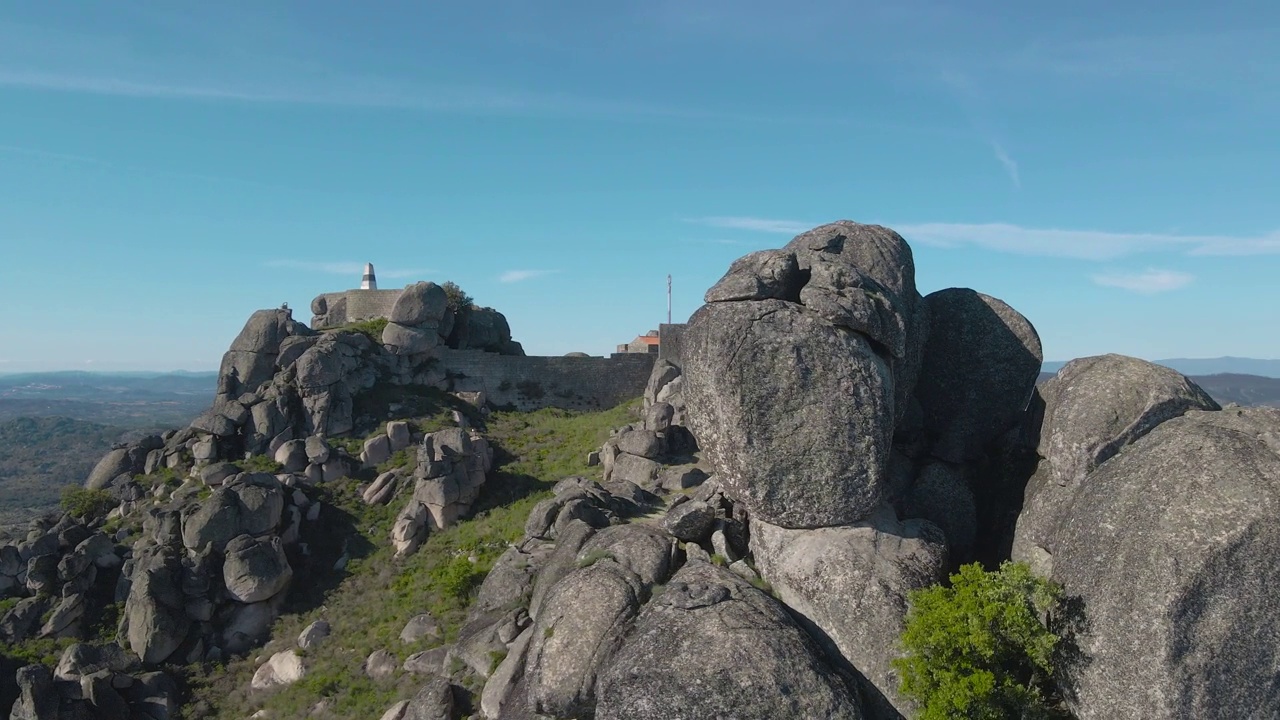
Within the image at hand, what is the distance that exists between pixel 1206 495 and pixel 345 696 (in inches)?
799

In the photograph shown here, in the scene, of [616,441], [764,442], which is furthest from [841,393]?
[616,441]

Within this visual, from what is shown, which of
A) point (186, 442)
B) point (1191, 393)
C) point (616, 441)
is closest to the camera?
point (1191, 393)

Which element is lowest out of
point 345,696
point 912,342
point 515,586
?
point 345,696

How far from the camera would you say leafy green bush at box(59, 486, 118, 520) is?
32938 millimetres

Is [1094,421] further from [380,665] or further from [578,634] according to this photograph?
[380,665]

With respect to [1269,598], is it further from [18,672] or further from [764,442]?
[18,672]

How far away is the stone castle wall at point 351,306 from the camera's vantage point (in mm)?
44281

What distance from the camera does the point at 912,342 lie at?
22.2 meters

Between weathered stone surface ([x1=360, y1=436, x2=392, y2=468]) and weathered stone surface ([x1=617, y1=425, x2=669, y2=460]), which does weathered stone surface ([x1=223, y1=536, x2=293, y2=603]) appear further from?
weathered stone surface ([x1=617, y1=425, x2=669, y2=460])

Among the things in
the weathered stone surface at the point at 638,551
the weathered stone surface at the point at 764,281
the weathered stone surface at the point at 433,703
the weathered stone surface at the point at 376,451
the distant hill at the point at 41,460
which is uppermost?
the weathered stone surface at the point at 764,281

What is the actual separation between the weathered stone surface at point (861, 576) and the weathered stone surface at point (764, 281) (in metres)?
5.40

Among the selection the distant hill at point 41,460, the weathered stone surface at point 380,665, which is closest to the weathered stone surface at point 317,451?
the weathered stone surface at point 380,665

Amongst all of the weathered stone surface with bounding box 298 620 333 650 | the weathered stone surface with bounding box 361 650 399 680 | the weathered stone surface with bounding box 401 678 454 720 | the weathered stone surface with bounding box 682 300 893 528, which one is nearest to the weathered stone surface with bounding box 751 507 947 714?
the weathered stone surface with bounding box 682 300 893 528

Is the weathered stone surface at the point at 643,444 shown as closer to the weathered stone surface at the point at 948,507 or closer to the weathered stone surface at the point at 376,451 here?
the weathered stone surface at the point at 376,451
